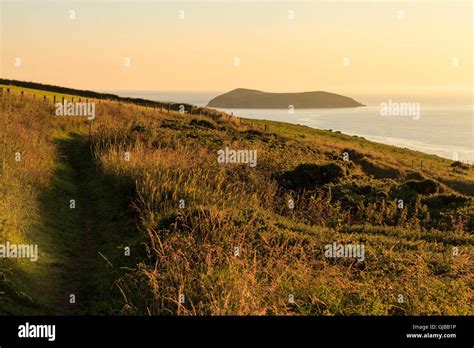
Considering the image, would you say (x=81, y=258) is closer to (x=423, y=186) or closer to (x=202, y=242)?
(x=202, y=242)

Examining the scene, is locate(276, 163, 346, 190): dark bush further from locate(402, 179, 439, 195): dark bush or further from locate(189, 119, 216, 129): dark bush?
locate(189, 119, 216, 129): dark bush

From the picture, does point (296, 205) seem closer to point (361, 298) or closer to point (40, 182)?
point (40, 182)

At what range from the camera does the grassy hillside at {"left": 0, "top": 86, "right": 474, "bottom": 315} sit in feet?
26.2

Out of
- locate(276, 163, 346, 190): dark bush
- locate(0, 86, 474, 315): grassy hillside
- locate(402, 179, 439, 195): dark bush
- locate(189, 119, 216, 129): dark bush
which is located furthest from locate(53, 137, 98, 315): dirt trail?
locate(189, 119, 216, 129): dark bush

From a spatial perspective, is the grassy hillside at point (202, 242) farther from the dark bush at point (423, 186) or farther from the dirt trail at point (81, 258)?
the dark bush at point (423, 186)

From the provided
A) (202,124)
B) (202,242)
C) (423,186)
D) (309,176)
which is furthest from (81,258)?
(202,124)

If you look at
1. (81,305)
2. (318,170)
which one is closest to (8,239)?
(81,305)

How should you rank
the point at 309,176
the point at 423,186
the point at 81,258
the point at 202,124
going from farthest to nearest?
the point at 202,124 < the point at 423,186 < the point at 309,176 < the point at 81,258

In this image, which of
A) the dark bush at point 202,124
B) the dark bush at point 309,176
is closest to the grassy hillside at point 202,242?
the dark bush at point 309,176

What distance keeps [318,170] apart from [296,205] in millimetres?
6761

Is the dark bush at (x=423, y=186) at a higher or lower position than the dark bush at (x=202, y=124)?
lower

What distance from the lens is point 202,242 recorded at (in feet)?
33.7

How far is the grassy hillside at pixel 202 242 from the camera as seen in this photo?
7988 mm

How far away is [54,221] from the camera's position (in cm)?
1345
